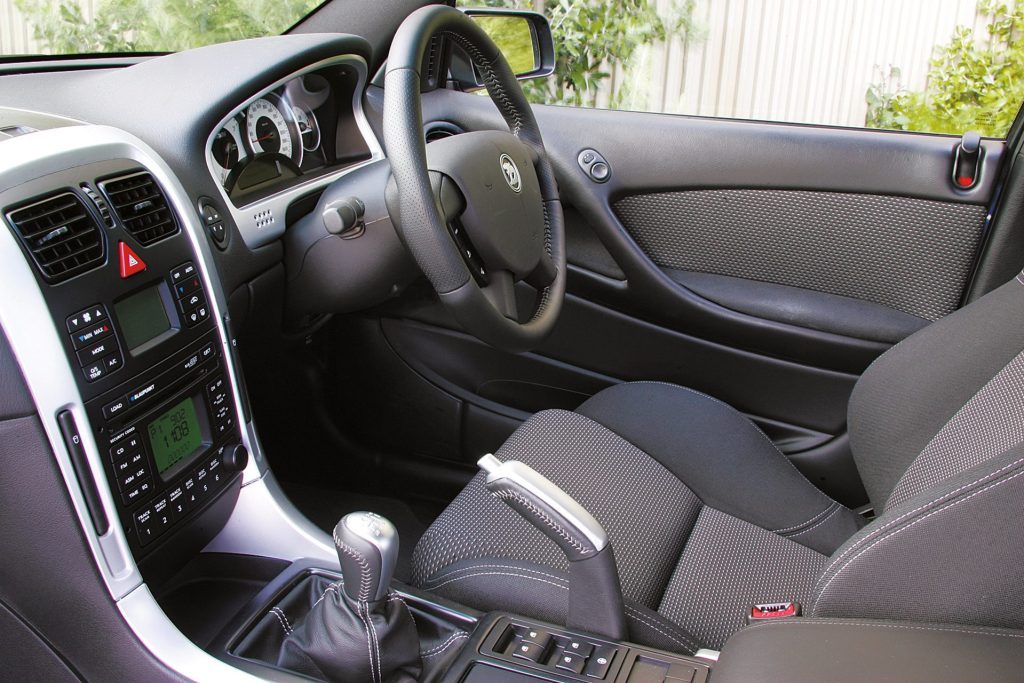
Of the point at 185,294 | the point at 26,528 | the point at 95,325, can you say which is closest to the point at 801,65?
the point at 185,294

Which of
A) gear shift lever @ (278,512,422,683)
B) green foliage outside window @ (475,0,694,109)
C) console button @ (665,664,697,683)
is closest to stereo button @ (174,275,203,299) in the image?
gear shift lever @ (278,512,422,683)

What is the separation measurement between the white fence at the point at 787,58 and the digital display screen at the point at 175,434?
124cm

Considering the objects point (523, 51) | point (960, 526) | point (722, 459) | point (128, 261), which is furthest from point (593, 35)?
point (960, 526)

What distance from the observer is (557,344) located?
1.97 metres

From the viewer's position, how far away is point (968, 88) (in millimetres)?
1811

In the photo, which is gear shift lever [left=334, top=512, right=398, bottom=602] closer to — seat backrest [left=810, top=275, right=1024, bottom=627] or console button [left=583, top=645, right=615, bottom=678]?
console button [left=583, top=645, right=615, bottom=678]

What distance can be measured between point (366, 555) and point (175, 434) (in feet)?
1.08

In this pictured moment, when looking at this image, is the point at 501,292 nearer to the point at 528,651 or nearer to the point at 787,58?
the point at 528,651

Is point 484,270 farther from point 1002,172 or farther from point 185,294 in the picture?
point 1002,172

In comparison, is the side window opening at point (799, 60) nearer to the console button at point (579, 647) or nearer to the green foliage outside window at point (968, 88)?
the green foliage outside window at point (968, 88)

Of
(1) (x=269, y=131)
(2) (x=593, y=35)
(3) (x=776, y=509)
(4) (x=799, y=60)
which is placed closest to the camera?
(3) (x=776, y=509)

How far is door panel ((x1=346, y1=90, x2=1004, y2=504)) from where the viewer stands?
1719mm

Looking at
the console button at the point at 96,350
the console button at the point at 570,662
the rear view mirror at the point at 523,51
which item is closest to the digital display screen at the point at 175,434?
the console button at the point at 96,350

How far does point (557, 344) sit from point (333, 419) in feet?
1.71
